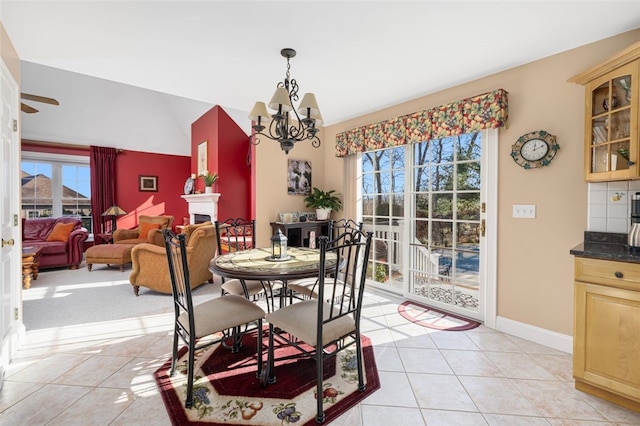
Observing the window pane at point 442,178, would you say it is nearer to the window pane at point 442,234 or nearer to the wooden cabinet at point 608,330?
the window pane at point 442,234

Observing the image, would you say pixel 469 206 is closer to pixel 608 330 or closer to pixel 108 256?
pixel 608 330

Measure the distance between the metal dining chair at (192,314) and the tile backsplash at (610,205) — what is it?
256 centimetres

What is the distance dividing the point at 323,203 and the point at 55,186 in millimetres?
5902

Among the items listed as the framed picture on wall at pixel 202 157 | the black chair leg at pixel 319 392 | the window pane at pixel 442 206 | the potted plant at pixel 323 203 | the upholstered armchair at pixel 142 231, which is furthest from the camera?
the framed picture on wall at pixel 202 157

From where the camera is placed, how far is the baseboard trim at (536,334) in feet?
7.68

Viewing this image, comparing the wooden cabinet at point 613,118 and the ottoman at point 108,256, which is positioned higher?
the wooden cabinet at point 613,118

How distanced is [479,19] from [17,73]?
355cm

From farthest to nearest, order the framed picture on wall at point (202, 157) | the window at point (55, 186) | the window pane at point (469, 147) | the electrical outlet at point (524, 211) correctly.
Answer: the window at point (55, 186) < the framed picture on wall at point (202, 157) < the window pane at point (469, 147) < the electrical outlet at point (524, 211)

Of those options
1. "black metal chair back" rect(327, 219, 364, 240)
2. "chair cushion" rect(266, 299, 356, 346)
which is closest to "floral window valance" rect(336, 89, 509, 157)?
"black metal chair back" rect(327, 219, 364, 240)

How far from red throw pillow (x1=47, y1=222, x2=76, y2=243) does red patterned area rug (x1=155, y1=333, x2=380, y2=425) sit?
4.36 meters

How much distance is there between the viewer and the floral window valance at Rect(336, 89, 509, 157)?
2.62 meters

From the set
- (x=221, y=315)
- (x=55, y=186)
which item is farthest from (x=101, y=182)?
(x=221, y=315)

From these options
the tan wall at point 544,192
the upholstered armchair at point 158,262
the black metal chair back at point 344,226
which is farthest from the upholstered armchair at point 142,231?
the tan wall at point 544,192

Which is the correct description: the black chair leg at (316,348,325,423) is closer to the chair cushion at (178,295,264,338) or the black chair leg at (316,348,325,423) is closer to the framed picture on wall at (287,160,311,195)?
the chair cushion at (178,295,264,338)
